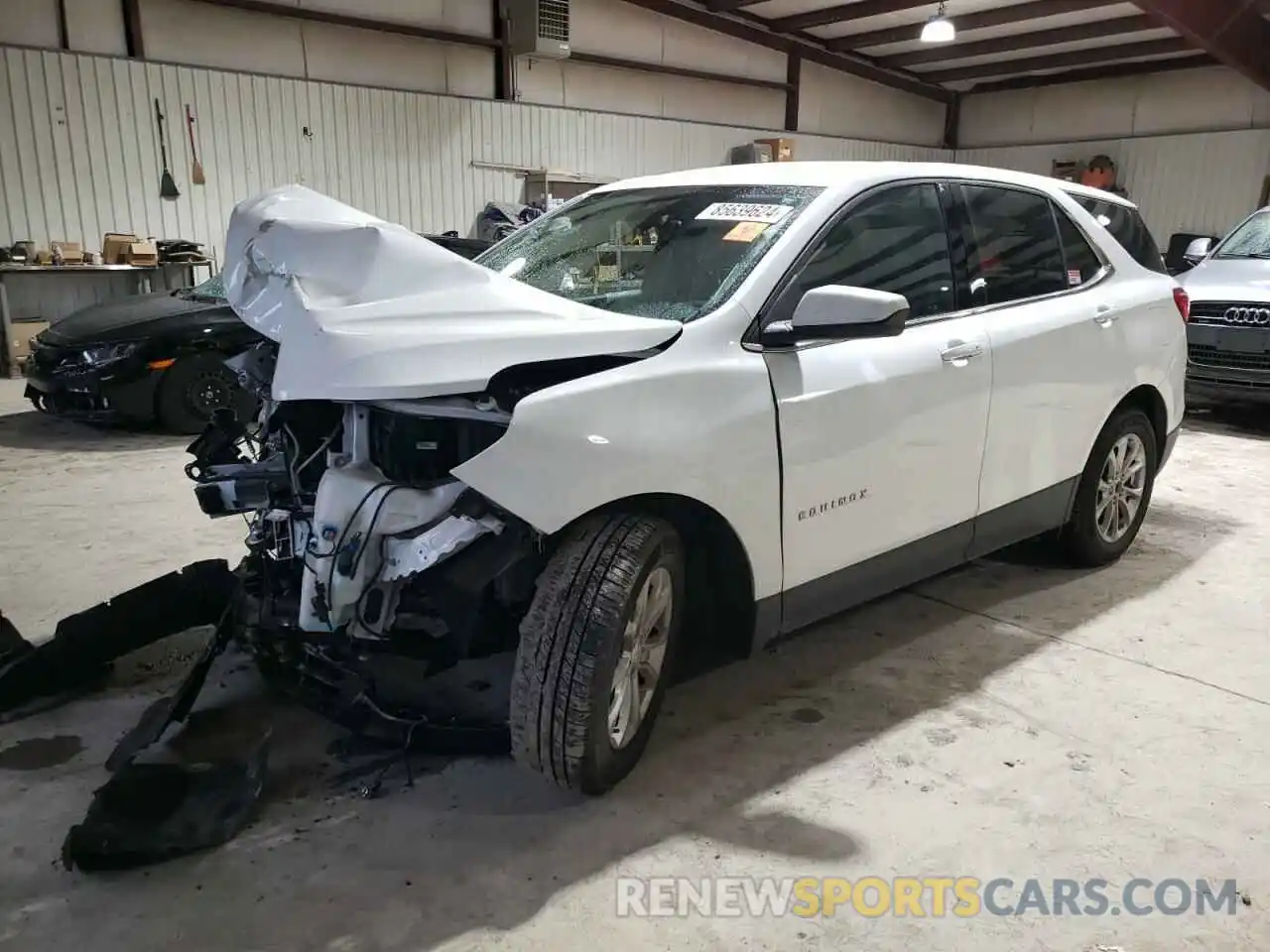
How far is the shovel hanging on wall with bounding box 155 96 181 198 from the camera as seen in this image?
9.45 meters

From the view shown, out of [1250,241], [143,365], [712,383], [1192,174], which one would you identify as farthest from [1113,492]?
[1192,174]

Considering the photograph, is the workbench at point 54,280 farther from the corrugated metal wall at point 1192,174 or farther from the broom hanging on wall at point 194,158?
the corrugated metal wall at point 1192,174

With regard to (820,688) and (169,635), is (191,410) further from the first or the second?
(820,688)

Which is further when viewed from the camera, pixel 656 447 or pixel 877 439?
pixel 877 439

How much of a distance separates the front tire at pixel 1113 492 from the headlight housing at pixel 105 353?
5.40 meters

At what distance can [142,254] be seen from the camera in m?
8.94

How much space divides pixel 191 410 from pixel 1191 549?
574cm

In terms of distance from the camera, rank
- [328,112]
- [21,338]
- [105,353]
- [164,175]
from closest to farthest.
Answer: [105,353] → [21,338] → [164,175] → [328,112]

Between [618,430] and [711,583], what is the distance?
0.60 metres

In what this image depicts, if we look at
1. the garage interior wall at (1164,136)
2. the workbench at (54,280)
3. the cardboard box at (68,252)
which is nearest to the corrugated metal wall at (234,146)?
the workbench at (54,280)

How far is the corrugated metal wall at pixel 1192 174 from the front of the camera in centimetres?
1400

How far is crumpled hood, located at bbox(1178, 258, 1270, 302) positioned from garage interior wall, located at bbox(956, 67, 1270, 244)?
8.33 metres

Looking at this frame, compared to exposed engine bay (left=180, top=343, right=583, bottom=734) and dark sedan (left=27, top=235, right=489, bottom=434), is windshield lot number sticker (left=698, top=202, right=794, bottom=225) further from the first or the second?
dark sedan (left=27, top=235, right=489, bottom=434)

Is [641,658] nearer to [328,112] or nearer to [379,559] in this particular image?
[379,559]
